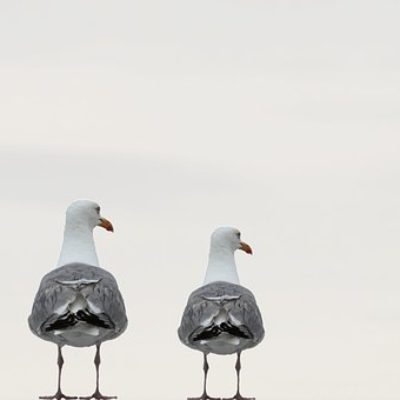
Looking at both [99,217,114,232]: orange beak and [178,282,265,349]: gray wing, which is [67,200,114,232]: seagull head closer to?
[99,217,114,232]: orange beak

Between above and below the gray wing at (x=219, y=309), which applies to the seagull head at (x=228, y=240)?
above

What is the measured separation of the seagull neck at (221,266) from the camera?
2606 inches

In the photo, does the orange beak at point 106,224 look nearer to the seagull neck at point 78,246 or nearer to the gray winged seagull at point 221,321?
the seagull neck at point 78,246

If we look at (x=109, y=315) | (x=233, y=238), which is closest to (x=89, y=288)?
(x=109, y=315)

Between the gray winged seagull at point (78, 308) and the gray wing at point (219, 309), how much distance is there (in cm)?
150

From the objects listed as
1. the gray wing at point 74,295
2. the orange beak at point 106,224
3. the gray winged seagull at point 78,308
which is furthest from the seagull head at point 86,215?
the gray wing at point 74,295

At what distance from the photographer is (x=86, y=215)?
65.6 meters

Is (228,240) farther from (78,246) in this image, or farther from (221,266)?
(78,246)

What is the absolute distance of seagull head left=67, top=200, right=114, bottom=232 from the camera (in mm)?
65562

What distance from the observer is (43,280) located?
64.2 m

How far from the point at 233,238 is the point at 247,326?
3053 millimetres

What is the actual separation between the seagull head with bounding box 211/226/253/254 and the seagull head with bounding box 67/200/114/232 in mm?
2501

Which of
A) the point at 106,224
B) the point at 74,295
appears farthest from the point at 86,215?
the point at 74,295

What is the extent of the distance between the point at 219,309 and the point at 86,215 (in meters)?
3.66
